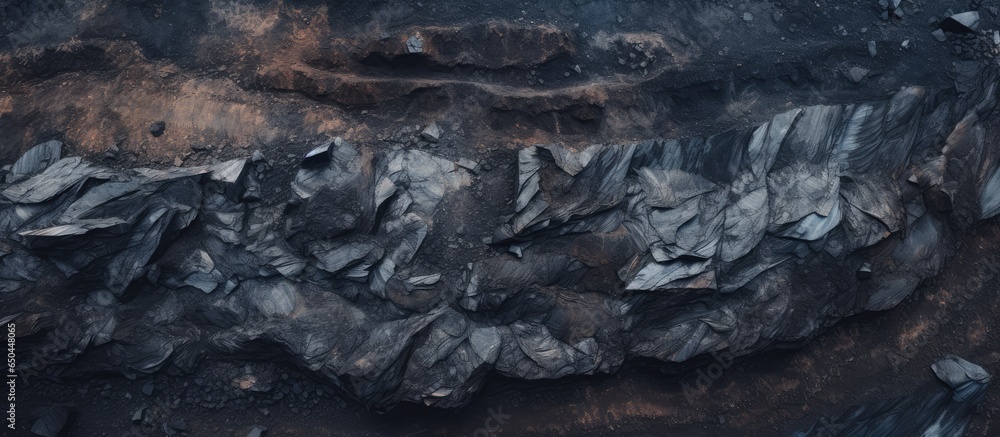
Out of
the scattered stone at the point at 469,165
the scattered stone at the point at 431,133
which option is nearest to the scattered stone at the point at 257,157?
the scattered stone at the point at 431,133

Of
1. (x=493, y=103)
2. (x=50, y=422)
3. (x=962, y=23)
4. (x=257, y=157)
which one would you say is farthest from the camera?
(x=962, y=23)

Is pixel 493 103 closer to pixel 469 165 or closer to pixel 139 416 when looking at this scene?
pixel 469 165

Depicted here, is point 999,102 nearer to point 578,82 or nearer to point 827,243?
point 827,243

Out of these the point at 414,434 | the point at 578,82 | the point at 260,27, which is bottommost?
the point at 414,434

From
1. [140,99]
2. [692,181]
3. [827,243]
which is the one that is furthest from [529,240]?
[140,99]

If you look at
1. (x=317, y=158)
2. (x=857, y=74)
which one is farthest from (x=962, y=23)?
(x=317, y=158)

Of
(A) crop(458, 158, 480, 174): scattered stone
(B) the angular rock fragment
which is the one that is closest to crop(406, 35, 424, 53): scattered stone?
(A) crop(458, 158, 480, 174): scattered stone

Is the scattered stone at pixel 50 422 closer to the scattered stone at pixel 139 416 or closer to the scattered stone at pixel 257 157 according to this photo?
the scattered stone at pixel 139 416
